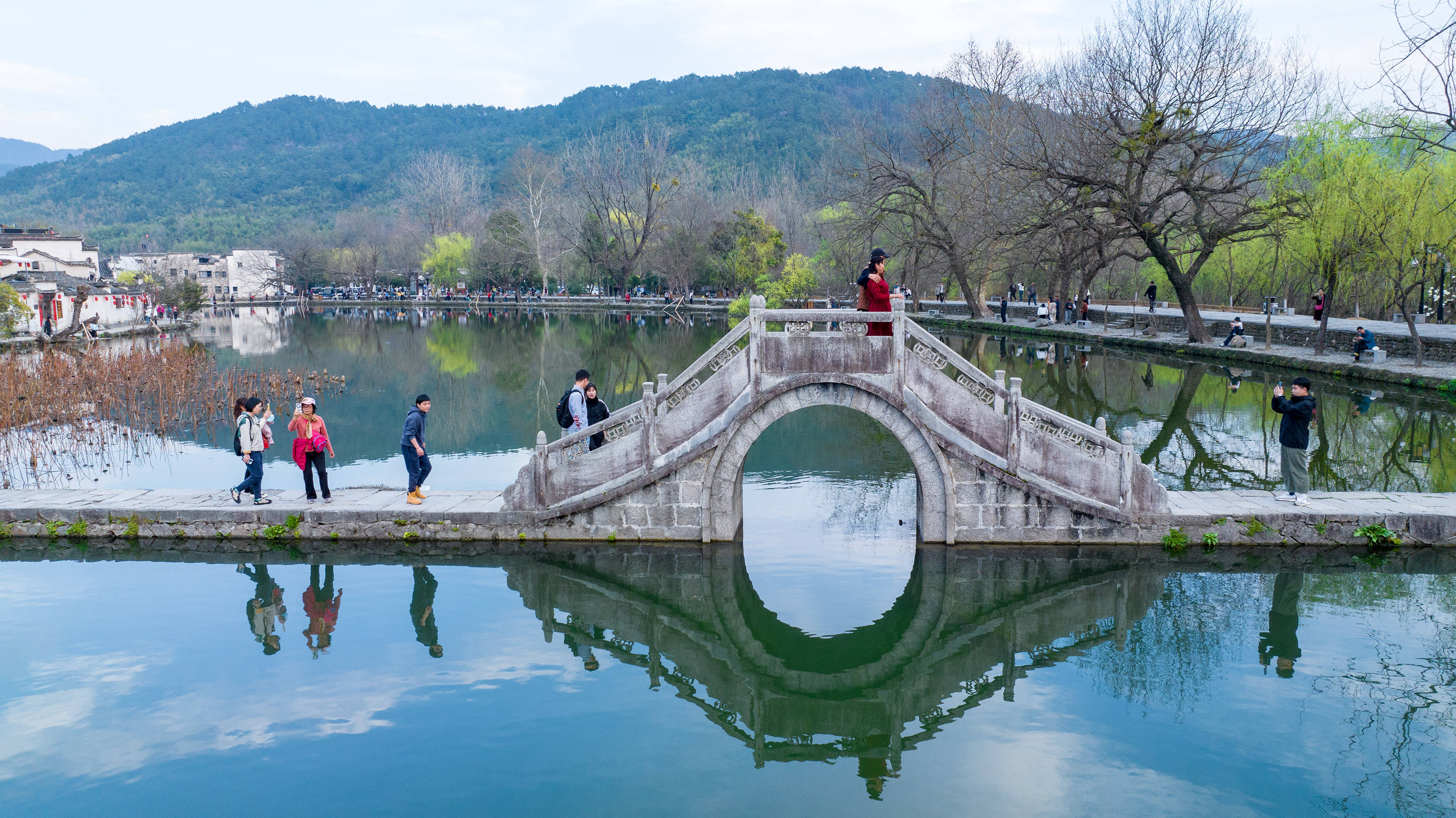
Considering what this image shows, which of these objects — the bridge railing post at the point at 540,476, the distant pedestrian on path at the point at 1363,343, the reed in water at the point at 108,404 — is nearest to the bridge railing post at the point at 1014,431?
the bridge railing post at the point at 540,476

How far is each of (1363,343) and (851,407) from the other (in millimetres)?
25365

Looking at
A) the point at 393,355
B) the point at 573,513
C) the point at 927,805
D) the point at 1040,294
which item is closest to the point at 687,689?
the point at 927,805

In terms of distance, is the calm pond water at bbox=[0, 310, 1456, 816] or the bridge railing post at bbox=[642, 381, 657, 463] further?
the bridge railing post at bbox=[642, 381, 657, 463]

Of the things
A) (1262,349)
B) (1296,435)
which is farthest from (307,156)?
(1296,435)

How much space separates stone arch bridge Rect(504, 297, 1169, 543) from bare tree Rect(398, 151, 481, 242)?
94.4m

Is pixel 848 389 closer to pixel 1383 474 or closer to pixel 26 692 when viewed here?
pixel 26 692

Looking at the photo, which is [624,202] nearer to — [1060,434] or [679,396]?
[679,396]

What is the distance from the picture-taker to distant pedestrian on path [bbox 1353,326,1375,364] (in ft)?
96.6

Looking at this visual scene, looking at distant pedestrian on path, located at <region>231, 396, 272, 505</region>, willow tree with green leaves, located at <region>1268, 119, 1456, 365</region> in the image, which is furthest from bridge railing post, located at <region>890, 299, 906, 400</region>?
willow tree with green leaves, located at <region>1268, 119, 1456, 365</region>

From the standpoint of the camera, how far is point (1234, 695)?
9.73 meters

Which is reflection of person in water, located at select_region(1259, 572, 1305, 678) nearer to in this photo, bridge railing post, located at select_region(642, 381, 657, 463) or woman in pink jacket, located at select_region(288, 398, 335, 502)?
bridge railing post, located at select_region(642, 381, 657, 463)

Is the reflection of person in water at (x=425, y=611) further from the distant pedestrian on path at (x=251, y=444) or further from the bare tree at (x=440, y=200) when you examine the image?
the bare tree at (x=440, y=200)

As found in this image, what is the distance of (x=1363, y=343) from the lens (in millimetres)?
29531

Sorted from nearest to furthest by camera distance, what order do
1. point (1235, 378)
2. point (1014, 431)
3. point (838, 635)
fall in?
point (838, 635) → point (1014, 431) → point (1235, 378)
